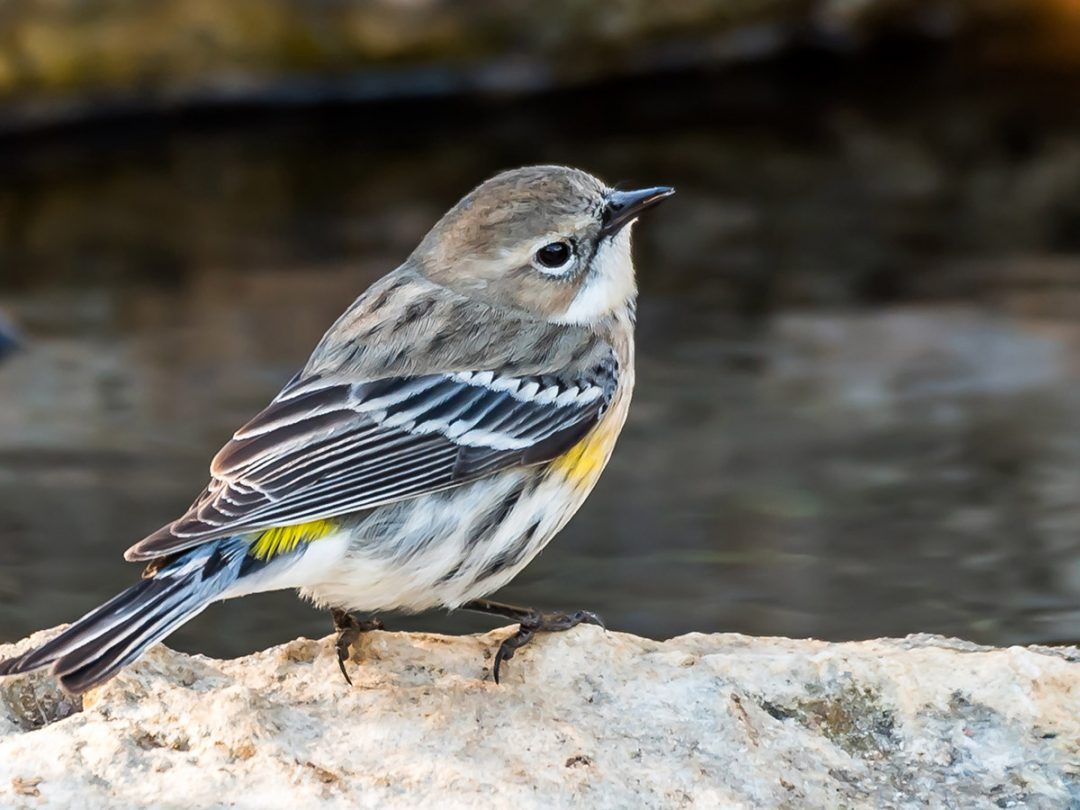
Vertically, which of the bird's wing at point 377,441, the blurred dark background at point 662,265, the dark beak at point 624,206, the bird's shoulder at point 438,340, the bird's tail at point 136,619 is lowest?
the bird's tail at point 136,619

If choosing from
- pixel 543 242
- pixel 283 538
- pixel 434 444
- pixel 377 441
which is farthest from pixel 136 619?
pixel 543 242

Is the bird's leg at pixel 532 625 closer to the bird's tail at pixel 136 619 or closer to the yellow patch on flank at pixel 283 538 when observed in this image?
the yellow patch on flank at pixel 283 538

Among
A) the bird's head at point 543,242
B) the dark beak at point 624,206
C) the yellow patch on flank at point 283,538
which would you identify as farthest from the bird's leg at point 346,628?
the dark beak at point 624,206

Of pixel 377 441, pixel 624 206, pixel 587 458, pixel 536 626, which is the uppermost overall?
pixel 624 206

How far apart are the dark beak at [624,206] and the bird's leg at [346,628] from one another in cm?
143

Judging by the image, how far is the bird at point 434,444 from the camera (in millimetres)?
4410

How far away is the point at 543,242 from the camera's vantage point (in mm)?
5402

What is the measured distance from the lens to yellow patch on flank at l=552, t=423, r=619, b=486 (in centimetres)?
510

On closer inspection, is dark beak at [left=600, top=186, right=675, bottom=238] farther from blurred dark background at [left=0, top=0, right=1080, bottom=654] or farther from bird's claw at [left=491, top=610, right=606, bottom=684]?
blurred dark background at [left=0, top=0, right=1080, bottom=654]

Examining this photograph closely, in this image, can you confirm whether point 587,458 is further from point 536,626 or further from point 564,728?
point 564,728

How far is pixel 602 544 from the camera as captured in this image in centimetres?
757

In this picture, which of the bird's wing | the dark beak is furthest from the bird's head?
the bird's wing

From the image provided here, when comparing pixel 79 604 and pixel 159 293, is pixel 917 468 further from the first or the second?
pixel 159 293

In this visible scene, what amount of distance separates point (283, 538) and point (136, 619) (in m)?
0.53
